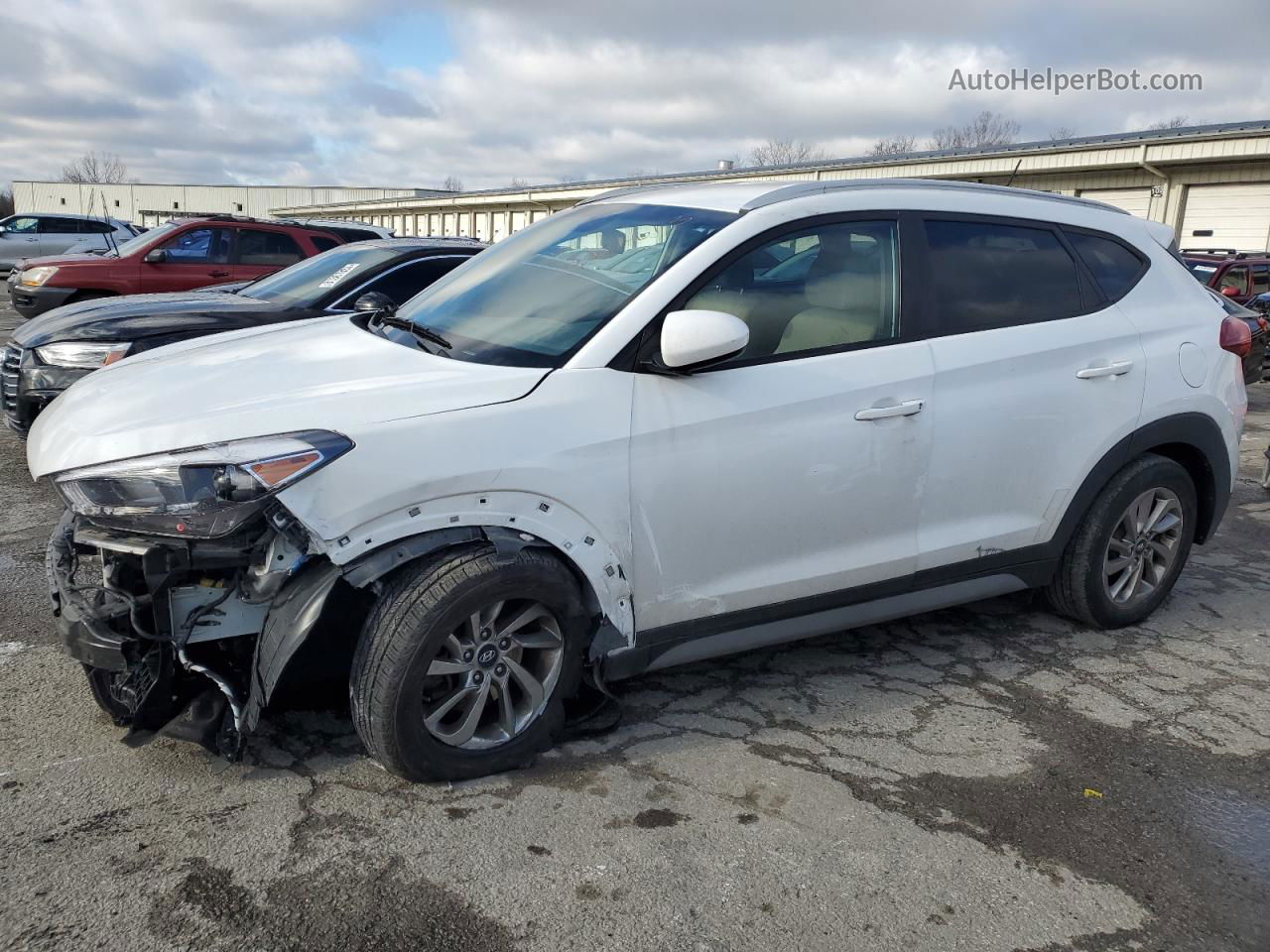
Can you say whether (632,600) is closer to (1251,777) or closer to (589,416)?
(589,416)

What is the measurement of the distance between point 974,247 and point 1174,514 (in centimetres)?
166

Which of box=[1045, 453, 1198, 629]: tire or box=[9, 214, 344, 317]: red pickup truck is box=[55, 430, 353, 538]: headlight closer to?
box=[1045, 453, 1198, 629]: tire

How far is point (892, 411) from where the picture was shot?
3.63 m

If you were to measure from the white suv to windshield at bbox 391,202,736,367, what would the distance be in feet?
0.06

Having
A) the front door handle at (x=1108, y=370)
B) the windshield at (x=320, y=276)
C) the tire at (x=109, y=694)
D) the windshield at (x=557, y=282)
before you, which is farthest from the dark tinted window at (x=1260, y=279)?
the tire at (x=109, y=694)

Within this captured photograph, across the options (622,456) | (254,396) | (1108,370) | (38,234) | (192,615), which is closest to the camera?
(192,615)

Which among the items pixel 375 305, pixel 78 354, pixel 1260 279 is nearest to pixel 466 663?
pixel 375 305

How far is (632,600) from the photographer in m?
3.33

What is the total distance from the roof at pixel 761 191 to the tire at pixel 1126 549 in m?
1.29

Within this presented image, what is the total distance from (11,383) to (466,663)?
14.1 feet

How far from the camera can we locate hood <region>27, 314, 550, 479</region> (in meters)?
2.92

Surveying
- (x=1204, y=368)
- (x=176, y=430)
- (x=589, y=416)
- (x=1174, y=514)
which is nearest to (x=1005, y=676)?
(x=1174, y=514)

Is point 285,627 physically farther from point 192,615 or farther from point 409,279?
point 409,279

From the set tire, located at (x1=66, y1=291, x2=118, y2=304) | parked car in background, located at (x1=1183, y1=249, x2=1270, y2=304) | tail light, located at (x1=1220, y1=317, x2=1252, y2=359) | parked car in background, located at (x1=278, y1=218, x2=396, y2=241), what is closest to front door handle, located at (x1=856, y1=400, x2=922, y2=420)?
tail light, located at (x1=1220, y1=317, x2=1252, y2=359)
